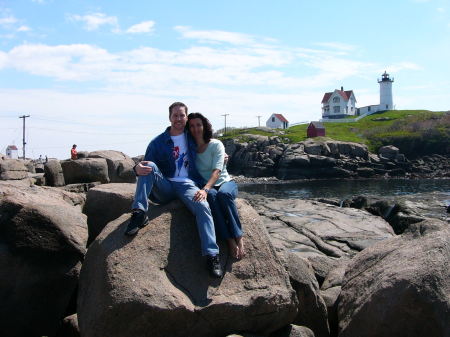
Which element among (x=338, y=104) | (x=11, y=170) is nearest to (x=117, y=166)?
(x=11, y=170)

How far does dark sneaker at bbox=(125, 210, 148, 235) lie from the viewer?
6.91 m

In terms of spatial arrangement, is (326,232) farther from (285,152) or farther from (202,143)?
(285,152)

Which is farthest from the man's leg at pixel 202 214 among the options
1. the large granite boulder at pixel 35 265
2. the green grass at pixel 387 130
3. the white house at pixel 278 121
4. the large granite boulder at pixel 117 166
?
the white house at pixel 278 121

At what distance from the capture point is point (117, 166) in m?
21.4

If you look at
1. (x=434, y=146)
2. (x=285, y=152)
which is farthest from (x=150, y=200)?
(x=434, y=146)

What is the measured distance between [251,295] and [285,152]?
77005mm

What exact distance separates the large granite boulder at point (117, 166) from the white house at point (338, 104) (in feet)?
370

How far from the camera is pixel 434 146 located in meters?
88.3

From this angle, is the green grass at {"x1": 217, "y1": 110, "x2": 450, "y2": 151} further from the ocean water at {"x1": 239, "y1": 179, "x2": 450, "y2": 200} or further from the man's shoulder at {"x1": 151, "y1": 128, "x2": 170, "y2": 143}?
the man's shoulder at {"x1": 151, "y1": 128, "x2": 170, "y2": 143}

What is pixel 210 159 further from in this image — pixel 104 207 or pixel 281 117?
pixel 281 117

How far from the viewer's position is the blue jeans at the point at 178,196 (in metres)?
6.92

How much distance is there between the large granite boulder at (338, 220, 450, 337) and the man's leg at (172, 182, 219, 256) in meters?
2.39

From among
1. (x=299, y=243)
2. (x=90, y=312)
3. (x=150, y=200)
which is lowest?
(x=299, y=243)

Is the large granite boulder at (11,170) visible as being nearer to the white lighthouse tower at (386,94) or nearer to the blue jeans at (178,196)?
the blue jeans at (178,196)
